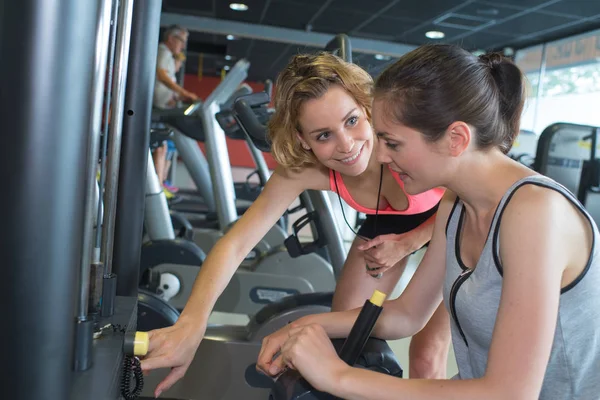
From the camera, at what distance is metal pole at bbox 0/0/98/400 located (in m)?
0.57

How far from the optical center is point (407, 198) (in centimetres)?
163

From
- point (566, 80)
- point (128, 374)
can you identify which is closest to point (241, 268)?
point (128, 374)

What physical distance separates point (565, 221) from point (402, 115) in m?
0.29

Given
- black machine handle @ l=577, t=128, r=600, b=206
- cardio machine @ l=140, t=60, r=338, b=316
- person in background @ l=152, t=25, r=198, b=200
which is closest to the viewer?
cardio machine @ l=140, t=60, r=338, b=316

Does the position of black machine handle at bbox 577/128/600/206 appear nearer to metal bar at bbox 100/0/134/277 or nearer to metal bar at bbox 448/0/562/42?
metal bar at bbox 100/0/134/277

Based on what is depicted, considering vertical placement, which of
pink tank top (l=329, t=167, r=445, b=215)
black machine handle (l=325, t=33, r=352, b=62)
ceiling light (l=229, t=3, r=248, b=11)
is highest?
ceiling light (l=229, t=3, r=248, b=11)

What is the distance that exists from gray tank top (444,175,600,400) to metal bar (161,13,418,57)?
8212 millimetres

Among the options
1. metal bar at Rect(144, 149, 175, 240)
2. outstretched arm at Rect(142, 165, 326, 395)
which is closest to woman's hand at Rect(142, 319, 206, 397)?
outstretched arm at Rect(142, 165, 326, 395)

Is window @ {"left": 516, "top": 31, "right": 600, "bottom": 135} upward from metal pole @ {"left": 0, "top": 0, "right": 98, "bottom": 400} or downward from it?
upward

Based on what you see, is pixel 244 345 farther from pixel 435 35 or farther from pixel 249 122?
pixel 435 35

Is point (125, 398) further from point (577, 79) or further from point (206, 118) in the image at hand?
point (577, 79)

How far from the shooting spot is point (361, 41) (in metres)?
9.53

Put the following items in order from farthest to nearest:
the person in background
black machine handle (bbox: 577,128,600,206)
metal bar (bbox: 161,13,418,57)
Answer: metal bar (bbox: 161,13,418,57)
the person in background
black machine handle (bbox: 577,128,600,206)

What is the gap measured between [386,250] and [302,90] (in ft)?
1.64
